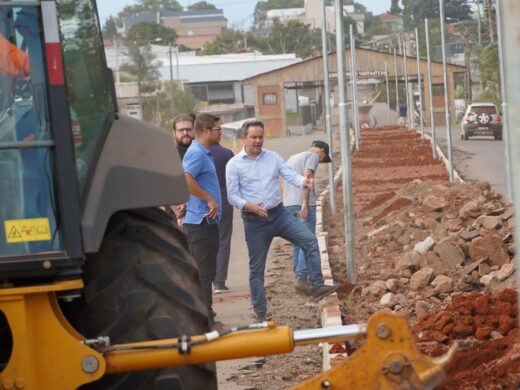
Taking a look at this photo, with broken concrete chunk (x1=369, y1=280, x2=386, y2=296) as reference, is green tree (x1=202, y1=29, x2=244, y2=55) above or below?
above

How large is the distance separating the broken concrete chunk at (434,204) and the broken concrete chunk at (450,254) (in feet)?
17.6

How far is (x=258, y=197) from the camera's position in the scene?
39.0ft

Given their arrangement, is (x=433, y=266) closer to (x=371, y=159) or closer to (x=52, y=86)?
(x=52, y=86)

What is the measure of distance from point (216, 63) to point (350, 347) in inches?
3867

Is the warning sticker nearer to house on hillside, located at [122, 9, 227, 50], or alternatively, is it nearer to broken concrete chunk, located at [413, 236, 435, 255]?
broken concrete chunk, located at [413, 236, 435, 255]

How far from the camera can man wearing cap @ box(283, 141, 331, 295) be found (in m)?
13.7

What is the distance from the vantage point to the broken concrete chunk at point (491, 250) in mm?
12742

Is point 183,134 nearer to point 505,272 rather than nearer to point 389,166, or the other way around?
point 505,272

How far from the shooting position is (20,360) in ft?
16.8

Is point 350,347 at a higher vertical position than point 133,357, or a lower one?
lower

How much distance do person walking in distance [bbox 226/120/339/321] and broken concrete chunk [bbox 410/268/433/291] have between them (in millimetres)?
1273

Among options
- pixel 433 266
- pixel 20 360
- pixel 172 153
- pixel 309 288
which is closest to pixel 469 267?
pixel 433 266

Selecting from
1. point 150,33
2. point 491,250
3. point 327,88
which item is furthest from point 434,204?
point 150,33

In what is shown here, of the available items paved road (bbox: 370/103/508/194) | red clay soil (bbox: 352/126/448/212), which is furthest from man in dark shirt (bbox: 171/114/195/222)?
paved road (bbox: 370/103/508/194)
